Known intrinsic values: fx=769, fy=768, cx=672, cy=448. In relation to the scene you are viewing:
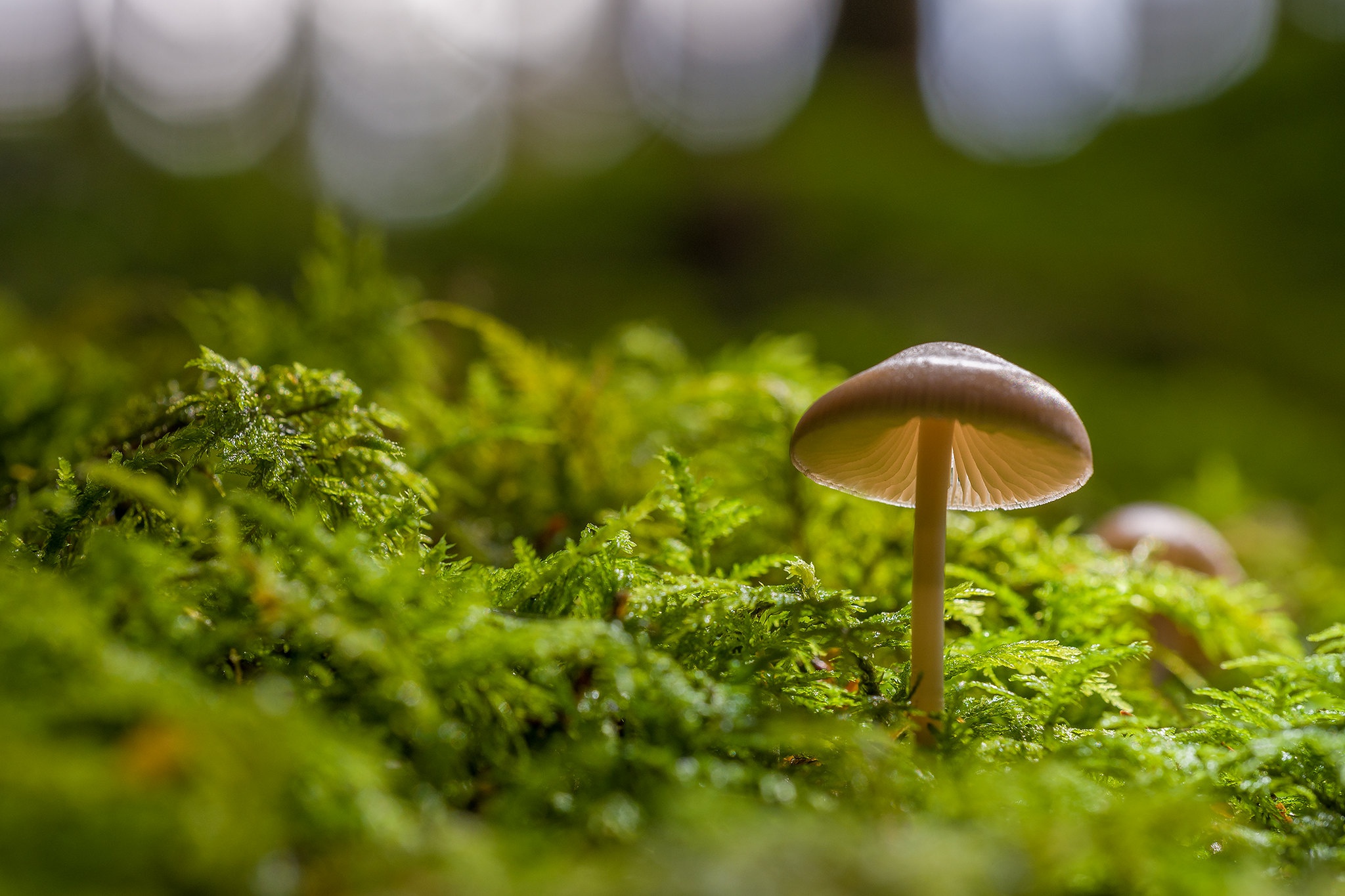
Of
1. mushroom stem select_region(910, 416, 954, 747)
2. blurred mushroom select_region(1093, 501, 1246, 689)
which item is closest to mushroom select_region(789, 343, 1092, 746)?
mushroom stem select_region(910, 416, 954, 747)

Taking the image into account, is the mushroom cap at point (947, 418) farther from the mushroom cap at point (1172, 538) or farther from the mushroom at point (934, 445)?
the mushroom cap at point (1172, 538)

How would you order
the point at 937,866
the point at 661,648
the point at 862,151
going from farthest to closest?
the point at 862,151, the point at 661,648, the point at 937,866

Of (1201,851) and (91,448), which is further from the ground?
(91,448)

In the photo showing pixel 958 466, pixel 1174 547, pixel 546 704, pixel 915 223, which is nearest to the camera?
pixel 546 704

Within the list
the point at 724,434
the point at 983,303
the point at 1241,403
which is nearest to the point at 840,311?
the point at 983,303

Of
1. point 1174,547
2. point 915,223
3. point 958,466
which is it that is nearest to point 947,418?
point 958,466

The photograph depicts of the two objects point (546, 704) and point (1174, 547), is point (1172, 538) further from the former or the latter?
point (546, 704)

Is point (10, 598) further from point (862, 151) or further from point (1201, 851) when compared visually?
point (862, 151)
